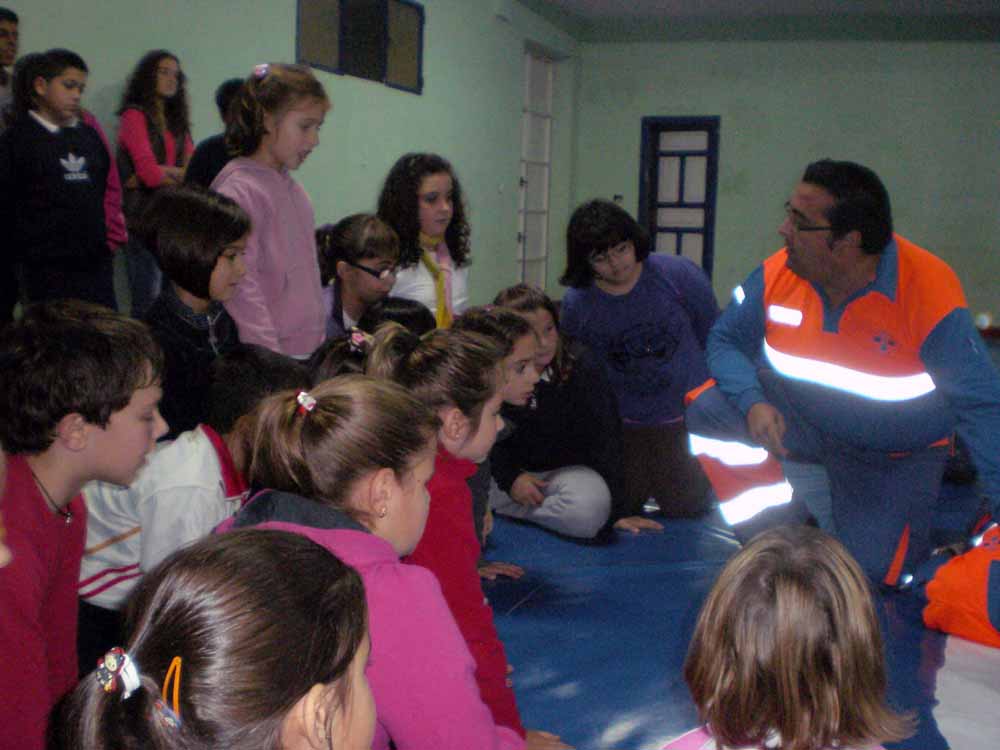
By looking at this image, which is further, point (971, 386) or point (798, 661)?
point (971, 386)

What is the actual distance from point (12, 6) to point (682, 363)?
2.92 metres

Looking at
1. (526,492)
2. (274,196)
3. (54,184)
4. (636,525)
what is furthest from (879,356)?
(54,184)

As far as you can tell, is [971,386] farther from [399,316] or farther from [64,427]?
[64,427]

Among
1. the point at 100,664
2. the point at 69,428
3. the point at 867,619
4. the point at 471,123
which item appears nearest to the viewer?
the point at 100,664

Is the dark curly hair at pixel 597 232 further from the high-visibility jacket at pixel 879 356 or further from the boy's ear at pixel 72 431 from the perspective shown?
the boy's ear at pixel 72 431

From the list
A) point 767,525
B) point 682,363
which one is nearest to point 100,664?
point 767,525

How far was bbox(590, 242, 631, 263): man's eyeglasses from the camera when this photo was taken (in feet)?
11.9

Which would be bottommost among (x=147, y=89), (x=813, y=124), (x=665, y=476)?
(x=665, y=476)

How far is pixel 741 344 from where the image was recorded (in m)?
3.27

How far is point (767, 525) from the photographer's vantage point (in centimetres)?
305

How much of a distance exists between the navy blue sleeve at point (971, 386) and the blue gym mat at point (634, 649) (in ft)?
1.45

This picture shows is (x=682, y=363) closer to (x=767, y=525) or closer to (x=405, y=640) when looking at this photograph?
(x=767, y=525)

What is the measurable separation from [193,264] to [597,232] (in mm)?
1614

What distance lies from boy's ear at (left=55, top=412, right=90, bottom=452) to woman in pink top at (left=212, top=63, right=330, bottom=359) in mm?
1122
